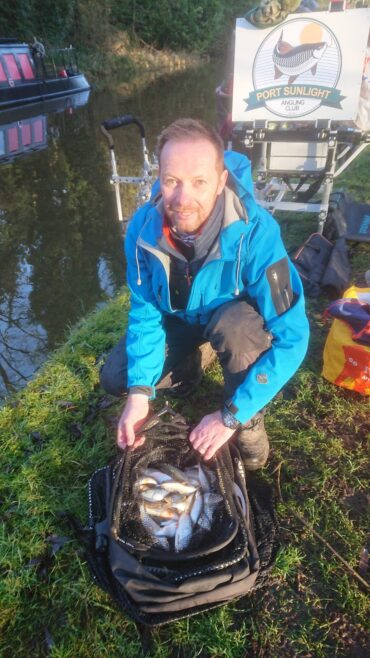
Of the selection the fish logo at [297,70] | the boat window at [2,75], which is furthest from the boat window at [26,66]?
the fish logo at [297,70]

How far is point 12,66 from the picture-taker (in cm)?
1236

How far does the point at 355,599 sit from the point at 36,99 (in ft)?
51.3

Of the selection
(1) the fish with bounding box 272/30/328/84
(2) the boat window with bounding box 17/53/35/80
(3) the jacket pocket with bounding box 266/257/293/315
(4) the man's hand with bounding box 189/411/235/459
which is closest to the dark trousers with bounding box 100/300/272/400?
(3) the jacket pocket with bounding box 266/257/293/315

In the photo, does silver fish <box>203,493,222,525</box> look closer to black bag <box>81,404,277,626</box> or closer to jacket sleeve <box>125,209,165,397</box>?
black bag <box>81,404,277,626</box>

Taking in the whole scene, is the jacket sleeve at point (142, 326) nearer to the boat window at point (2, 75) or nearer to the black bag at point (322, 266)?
the black bag at point (322, 266)

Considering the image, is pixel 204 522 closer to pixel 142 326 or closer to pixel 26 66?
pixel 142 326

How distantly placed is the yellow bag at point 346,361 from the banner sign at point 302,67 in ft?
8.71

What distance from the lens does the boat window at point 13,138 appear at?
30.6 feet

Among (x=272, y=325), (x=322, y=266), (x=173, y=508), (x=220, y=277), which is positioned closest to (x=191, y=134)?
(x=220, y=277)

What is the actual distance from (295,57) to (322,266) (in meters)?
2.07

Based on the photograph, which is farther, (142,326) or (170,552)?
(142,326)

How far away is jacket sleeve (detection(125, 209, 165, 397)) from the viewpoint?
222 centimetres

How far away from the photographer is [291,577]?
191 centimetres

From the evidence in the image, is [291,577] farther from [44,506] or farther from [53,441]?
[53,441]
